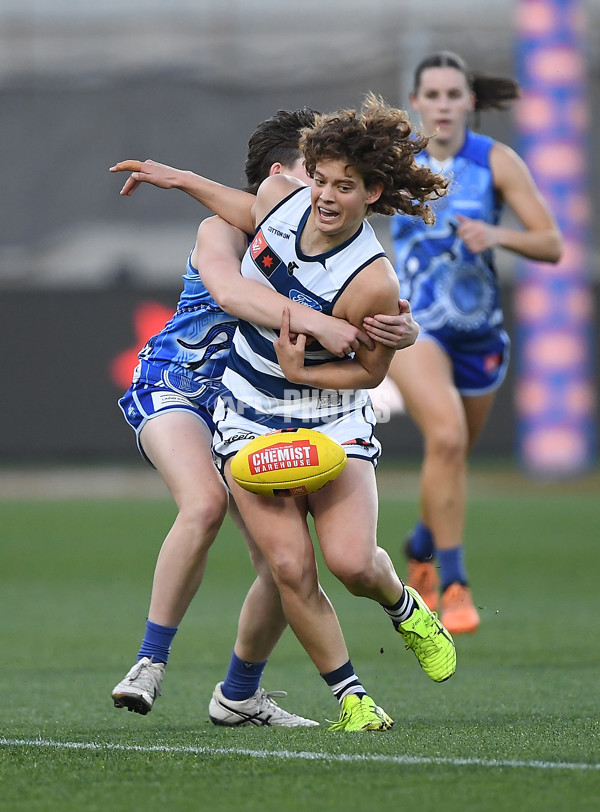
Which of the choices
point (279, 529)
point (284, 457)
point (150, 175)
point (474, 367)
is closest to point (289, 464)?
point (284, 457)

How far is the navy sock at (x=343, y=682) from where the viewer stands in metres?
4.33

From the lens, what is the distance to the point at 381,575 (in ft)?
14.2

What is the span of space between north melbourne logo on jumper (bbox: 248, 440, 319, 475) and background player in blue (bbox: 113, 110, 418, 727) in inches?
11.5

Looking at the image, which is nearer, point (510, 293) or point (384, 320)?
point (384, 320)

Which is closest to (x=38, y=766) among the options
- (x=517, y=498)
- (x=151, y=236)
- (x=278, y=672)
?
(x=278, y=672)

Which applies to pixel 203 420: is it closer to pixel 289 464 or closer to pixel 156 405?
pixel 156 405

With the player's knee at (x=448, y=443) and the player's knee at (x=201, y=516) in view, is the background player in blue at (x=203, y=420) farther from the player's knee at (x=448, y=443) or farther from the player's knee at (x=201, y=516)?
the player's knee at (x=448, y=443)

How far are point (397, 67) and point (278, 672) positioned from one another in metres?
19.0

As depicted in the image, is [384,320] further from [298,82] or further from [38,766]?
[298,82]

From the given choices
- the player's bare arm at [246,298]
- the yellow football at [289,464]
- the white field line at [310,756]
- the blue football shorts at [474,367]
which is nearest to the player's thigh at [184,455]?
the yellow football at [289,464]

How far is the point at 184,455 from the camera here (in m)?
4.69

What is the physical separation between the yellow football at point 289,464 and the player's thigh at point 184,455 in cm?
39

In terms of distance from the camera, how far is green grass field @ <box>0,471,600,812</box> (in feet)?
10.9

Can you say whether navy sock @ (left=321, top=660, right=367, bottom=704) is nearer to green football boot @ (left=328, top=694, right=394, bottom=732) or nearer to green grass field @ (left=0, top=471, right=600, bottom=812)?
green football boot @ (left=328, top=694, right=394, bottom=732)
